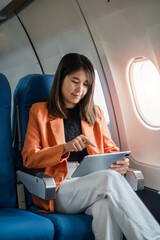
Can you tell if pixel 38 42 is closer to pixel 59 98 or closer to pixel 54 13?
pixel 54 13

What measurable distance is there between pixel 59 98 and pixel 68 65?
0.27 m

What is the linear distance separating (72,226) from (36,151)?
558mm

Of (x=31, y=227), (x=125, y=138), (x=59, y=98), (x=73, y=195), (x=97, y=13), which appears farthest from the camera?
(x=125, y=138)

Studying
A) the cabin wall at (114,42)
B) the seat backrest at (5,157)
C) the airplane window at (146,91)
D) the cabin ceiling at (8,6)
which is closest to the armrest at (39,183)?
the seat backrest at (5,157)

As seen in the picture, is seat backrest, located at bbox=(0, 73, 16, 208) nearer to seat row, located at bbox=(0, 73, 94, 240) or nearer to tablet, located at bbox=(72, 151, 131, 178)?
seat row, located at bbox=(0, 73, 94, 240)

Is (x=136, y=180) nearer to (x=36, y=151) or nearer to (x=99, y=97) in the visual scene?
(x=36, y=151)

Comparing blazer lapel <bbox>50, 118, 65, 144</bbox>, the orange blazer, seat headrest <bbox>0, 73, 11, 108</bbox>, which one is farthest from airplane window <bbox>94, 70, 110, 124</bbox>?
seat headrest <bbox>0, 73, 11, 108</bbox>

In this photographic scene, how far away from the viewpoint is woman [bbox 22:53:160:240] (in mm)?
1846

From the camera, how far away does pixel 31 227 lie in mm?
1787

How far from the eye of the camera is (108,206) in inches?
74.8

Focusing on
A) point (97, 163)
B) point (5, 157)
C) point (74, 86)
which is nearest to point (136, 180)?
point (97, 163)

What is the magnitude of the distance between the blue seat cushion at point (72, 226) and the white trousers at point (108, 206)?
0.06 metres

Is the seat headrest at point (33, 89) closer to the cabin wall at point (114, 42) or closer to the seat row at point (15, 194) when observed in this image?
the seat row at point (15, 194)

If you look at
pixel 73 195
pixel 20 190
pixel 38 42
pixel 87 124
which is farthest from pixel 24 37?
pixel 73 195
